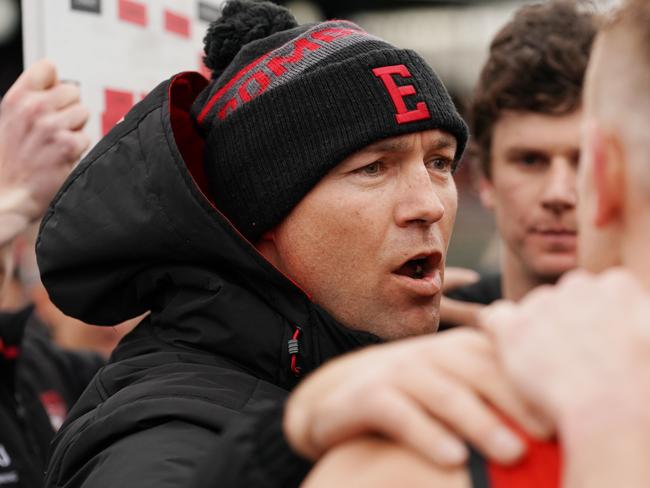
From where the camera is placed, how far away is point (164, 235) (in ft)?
7.61

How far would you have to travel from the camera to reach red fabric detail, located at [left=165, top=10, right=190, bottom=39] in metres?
3.29

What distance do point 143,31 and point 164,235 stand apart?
1084mm

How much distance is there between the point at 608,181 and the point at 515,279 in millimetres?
2740

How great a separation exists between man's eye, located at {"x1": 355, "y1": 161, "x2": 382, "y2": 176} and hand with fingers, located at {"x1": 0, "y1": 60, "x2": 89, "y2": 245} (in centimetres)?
78

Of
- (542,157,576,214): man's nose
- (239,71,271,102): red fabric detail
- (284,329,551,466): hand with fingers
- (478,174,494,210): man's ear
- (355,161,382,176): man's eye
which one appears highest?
(284,329,551,466): hand with fingers

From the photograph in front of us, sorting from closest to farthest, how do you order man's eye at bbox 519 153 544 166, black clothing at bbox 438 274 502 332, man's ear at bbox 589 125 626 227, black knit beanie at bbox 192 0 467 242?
1. man's ear at bbox 589 125 626 227
2. black knit beanie at bbox 192 0 467 242
3. man's eye at bbox 519 153 544 166
4. black clothing at bbox 438 274 502 332

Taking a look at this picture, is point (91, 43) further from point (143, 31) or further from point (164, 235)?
point (164, 235)

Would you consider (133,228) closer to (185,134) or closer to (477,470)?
(185,134)

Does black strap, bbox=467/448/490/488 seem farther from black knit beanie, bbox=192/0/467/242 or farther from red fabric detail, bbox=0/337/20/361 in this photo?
red fabric detail, bbox=0/337/20/361

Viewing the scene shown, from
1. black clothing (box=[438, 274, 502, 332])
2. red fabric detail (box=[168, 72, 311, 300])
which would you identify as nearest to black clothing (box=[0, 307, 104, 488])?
red fabric detail (box=[168, 72, 311, 300])

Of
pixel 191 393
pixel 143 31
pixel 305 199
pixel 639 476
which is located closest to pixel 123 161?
pixel 305 199

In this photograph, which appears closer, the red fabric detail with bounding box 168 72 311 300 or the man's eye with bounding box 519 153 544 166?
the red fabric detail with bounding box 168 72 311 300

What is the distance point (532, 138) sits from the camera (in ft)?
12.4

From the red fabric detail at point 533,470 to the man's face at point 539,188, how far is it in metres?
2.63
